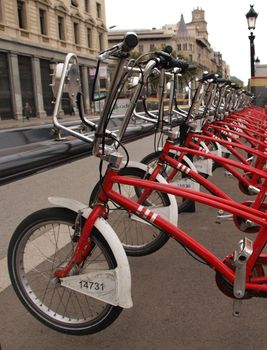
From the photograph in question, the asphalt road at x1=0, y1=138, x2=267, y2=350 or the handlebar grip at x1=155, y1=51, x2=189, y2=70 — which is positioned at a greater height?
the handlebar grip at x1=155, y1=51, x2=189, y2=70

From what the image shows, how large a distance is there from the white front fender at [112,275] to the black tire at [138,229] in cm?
94

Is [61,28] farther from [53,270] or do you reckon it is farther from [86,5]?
[53,270]

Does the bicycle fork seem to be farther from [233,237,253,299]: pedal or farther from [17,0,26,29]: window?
[17,0,26,29]: window

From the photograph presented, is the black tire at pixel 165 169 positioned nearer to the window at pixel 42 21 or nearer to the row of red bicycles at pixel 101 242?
the row of red bicycles at pixel 101 242

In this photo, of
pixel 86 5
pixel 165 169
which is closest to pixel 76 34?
pixel 86 5

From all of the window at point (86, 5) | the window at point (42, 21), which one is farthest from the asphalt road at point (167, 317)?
the window at point (86, 5)

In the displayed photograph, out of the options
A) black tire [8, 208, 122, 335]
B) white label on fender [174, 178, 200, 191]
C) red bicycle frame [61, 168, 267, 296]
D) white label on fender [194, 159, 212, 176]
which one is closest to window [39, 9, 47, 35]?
white label on fender [194, 159, 212, 176]

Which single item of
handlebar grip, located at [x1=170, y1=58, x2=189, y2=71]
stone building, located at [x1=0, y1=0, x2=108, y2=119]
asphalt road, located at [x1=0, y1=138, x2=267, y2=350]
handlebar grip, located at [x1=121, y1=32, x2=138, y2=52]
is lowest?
asphalt road, located at [x1=0, y1=138, x2=267, y2=350]

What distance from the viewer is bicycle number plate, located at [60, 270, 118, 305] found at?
2.39 m

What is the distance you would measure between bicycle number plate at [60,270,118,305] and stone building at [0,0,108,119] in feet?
81.6

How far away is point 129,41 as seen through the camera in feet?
6.75

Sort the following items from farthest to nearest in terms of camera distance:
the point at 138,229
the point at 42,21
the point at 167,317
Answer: the point at 42,21 < the point at 138,229 < the point at 167,317

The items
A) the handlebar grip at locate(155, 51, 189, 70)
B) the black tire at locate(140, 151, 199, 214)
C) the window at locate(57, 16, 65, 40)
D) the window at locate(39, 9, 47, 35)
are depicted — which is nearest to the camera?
the handlebar grip at locate(155, 51, 189, 70)

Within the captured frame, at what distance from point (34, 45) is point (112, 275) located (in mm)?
33871
